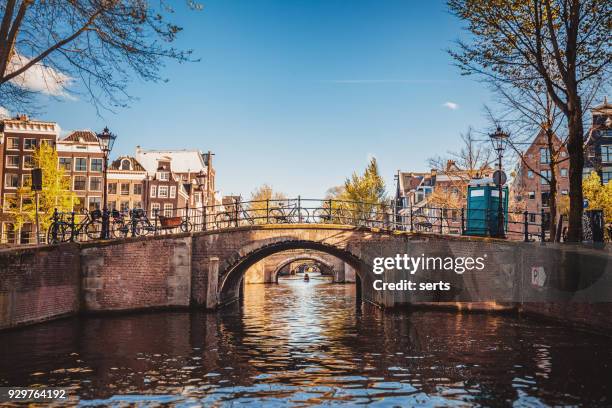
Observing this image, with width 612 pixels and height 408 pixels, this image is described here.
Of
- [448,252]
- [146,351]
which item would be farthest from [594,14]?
[146,351]

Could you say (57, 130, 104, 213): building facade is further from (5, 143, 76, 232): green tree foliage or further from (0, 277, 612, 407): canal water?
(0, 277, 612, 407): canal water

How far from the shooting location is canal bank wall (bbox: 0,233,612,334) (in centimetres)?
1502

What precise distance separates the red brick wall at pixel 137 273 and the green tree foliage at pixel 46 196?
16.7m

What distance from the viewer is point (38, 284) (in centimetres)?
1600

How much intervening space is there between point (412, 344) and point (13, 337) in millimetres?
9487

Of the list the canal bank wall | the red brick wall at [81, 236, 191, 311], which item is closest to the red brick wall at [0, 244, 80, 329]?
the canal bank wall

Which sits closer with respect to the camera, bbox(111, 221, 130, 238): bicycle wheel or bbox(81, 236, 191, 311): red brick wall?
bbox(81, 236, 191, 311): red brick wall

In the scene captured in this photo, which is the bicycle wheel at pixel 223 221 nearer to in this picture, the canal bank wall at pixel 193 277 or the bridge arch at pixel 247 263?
the canal bank wall at pixel 193 277

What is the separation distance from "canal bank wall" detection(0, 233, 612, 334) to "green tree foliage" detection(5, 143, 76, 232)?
17.0 m

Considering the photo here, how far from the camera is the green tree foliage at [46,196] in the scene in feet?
114

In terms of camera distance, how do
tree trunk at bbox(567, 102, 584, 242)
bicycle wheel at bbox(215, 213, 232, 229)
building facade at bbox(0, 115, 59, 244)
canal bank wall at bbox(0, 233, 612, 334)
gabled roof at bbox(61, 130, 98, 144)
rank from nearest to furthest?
tree trunk at bbox(567, 102, 584, 242) < canal bank wall at bbox(0, 233, 612, 334) < bicycle wheel at bbox(215, 213, 232, 229) < building facade at bbox(0, 115, 59, 244) < gabled roof at bbox(61, 130, 98, 144)

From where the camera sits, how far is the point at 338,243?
21000 mm

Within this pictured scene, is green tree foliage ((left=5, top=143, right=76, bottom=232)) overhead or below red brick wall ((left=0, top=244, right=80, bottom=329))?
overhead

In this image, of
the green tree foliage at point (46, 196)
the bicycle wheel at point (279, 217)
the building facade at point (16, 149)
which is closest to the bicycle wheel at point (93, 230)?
the bicycle wheel at point (279, 217)
